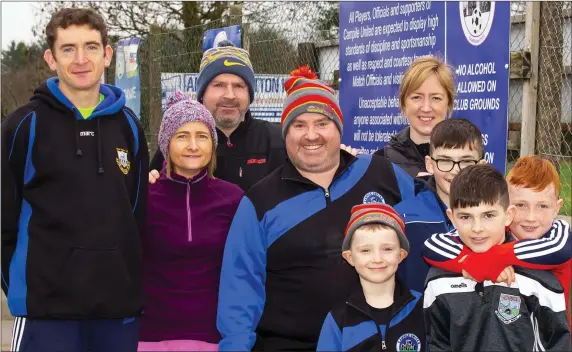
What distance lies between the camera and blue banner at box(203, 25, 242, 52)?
721cm

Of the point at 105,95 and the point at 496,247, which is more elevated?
the point at 105,95

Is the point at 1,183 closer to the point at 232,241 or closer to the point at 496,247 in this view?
the point at 232,241

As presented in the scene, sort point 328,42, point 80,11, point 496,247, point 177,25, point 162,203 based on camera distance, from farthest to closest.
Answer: point 177,25 → point 328,42 → point 162,203 → point 80,11 → point 496,247

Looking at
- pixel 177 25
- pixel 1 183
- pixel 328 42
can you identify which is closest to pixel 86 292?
pixel 1 183

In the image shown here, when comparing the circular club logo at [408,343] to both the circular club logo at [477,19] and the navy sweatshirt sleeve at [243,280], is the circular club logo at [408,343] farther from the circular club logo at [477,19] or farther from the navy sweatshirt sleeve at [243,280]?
the circular club logo at [477,19]

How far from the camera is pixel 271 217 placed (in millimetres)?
3305

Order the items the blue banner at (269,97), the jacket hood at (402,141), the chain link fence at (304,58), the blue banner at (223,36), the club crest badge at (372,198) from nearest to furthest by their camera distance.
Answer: the club crest badge at (372,198)
the jacket hood at (402,141)
the chain link fence at (304,58)
the blue banner at (269,97)
the blue banner at (223,36)

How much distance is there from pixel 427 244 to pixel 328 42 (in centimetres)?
351

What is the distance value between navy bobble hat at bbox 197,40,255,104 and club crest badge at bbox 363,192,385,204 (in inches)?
56.9

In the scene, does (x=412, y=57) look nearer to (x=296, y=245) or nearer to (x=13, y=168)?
(x=296, y=245)

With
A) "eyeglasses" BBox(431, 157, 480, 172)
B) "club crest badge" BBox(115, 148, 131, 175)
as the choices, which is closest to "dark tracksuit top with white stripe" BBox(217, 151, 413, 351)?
"eyeglasses" BBox(431, 157, 480, 172)

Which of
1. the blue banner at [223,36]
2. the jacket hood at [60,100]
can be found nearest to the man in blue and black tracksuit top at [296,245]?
the jacket hood at [60,100]

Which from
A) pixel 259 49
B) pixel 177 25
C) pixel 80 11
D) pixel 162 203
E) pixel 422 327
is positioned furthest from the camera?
pixel 177 25

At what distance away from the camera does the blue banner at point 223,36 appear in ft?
23.7
